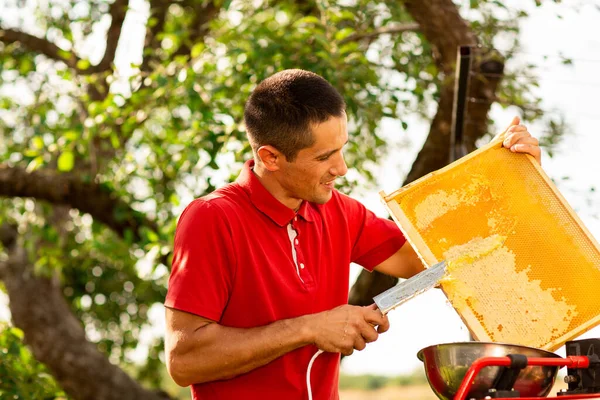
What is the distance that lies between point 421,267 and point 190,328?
135 centimetres

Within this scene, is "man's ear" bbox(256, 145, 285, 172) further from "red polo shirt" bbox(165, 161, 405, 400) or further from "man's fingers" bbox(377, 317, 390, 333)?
"man's fingers" bbox(377, 317, 390, 333)

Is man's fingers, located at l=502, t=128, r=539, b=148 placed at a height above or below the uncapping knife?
above

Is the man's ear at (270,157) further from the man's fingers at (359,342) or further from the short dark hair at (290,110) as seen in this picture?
the man's fingers at (359,342)

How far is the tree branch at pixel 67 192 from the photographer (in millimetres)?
8219

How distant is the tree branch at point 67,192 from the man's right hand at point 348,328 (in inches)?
196

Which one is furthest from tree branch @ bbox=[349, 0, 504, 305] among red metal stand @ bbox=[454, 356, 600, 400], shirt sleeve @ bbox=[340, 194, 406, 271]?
red metal stand @ bbox=[454, 356, 600, 400]

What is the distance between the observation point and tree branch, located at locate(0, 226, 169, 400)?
972 centimetres

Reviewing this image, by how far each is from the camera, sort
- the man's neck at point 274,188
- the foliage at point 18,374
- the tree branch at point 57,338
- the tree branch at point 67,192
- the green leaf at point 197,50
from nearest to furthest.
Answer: the man's neck at point 274,188 → the foliage at point 18,374 → the green leaf at point 197,50 → the tree branch at point 67,192 → the tree branch at point 57,338

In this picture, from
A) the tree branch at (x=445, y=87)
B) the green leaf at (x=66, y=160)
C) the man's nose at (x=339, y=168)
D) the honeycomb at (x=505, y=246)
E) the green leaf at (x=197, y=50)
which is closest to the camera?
the honeycomb at (x=505, y=246)

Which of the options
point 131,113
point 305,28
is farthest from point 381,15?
point 131,113

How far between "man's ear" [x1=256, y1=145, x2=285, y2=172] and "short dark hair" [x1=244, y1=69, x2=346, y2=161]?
1.0 inches

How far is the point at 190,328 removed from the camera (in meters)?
3.39

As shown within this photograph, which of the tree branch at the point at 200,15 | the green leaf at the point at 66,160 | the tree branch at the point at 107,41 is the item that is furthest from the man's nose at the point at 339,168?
the tree branch at the point at 107,41

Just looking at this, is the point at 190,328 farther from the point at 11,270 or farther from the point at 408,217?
the point at 11,270
